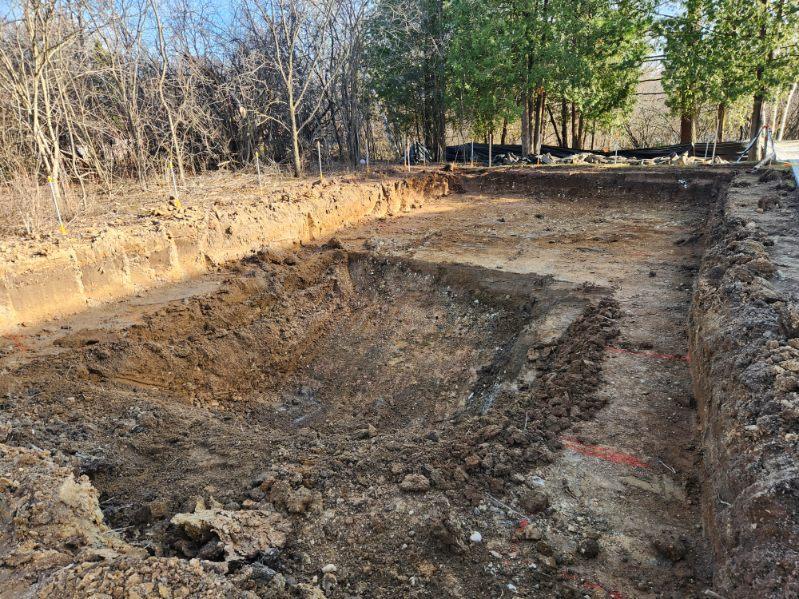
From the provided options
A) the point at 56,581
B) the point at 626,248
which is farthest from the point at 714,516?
the point at 626,248

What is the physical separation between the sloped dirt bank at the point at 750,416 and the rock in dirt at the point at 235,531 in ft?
7.73

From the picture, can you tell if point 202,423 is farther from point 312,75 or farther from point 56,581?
point 312,75

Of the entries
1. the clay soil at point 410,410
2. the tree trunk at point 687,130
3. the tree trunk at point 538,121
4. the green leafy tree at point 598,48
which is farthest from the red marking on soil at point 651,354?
the tree trunk at point 687,130

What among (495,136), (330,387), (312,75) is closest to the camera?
(330,387)

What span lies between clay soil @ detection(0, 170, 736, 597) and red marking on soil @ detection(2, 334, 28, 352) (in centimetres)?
4

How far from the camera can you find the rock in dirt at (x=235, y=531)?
2.79 meters

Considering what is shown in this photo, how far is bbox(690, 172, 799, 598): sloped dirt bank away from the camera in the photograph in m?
2.29

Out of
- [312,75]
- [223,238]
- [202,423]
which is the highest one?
[312,75]

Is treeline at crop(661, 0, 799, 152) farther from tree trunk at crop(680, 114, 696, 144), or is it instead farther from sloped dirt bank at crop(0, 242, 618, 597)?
sloped dirt bank at crop(0, 242, 618, 597)

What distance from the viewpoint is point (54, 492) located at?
A: 3.00 metres

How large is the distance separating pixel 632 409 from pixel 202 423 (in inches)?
155

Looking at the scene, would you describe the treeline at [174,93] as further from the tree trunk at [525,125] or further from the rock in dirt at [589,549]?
the rock in dirt at [589,549]

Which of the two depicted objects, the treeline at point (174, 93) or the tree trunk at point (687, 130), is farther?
the tree trunk at point (687, 130)

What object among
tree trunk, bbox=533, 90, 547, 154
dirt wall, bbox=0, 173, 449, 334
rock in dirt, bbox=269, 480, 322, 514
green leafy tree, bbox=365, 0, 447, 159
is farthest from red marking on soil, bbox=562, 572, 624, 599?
tree trunk, bbox=533, 90, 547, 154
